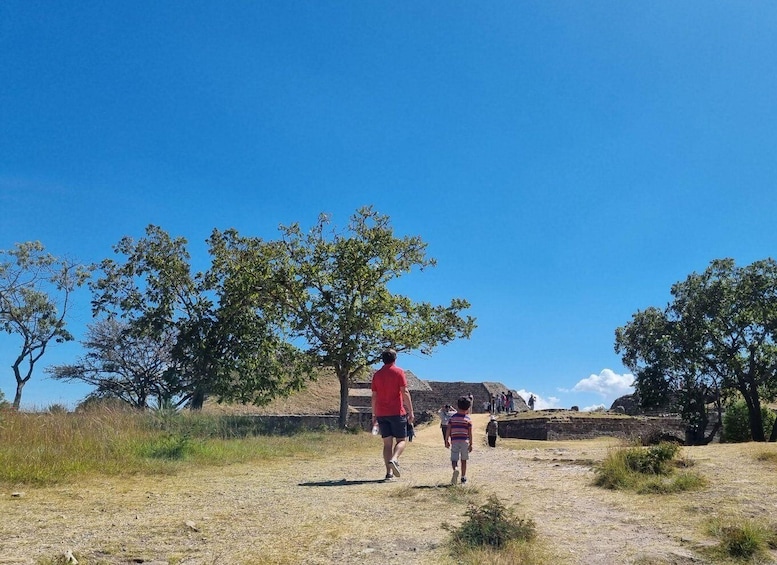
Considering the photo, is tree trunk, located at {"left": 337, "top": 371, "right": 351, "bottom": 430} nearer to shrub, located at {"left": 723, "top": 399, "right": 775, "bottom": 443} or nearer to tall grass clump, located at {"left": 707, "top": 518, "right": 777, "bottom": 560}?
shrub, located at {"left": 723, "top": 399, "right": 775, "bottom": 443}

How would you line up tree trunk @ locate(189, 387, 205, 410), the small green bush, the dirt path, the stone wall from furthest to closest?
tree trunk @ locate(189, 387, 205, 410), the stone wall, the small green bush, the dirt path

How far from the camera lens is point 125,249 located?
3080 centimetres

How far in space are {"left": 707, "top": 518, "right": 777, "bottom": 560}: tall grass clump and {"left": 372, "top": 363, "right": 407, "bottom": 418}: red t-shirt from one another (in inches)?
166

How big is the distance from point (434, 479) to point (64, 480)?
15.1ft

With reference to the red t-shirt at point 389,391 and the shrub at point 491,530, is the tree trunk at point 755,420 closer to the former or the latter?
the red t-shirt at point 389,391

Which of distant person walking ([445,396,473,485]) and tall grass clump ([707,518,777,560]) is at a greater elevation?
distant person walking ([445,396,473,485])

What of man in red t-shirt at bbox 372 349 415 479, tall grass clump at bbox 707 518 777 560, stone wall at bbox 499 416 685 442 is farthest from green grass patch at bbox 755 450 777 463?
stone wall at bbox 499 416 685 442

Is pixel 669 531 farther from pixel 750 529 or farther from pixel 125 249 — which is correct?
pixel 125 249

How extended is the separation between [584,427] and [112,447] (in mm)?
23913

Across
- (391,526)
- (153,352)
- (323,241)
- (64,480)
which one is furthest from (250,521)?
(153,352)

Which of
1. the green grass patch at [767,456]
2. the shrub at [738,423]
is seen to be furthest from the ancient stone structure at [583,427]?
the green grass patch at [767,456]

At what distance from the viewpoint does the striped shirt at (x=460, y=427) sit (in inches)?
310

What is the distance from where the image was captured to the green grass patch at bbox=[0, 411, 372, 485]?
7496 millimetres

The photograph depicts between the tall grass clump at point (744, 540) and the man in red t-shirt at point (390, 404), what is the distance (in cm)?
419
